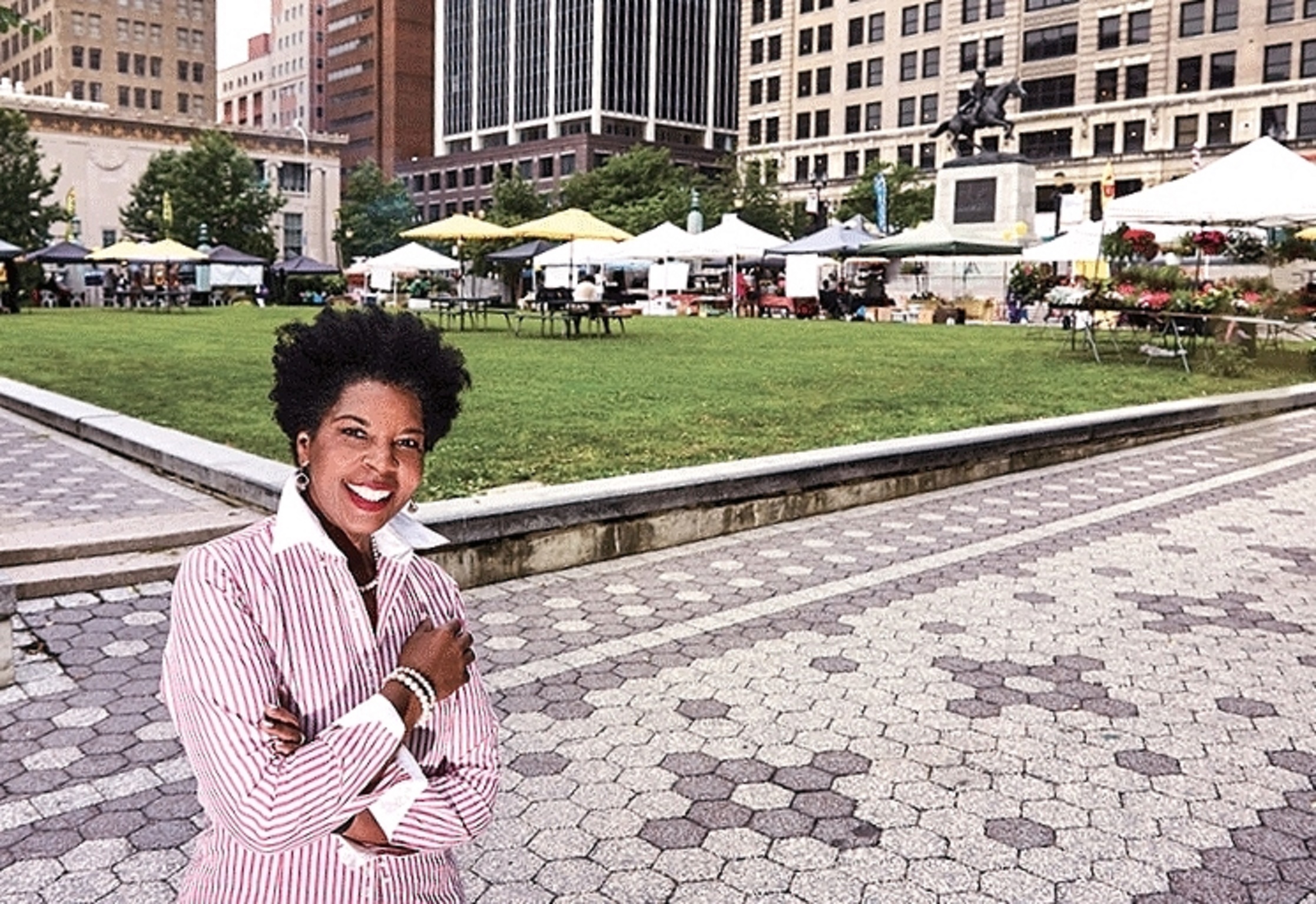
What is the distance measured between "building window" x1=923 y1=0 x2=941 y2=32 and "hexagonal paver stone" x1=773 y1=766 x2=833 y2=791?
79.0 m

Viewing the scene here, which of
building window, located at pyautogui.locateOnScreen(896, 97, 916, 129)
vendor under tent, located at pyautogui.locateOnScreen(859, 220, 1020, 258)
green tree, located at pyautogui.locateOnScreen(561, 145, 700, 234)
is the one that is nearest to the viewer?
vendor under tent, located at pyautogui.locateOnScreen(859, 220, 1020, 258)

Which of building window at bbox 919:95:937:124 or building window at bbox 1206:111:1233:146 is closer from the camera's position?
building window at bbox 1206:111:1233:146

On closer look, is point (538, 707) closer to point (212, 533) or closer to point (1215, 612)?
point (212, 533)

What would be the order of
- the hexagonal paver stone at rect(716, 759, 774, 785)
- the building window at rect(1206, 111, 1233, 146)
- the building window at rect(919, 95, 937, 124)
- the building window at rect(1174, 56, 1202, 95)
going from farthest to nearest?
the building window at rect(919, 95, 937, 124), the building window at rect(1174, 56, 1202, 95), the building window at rect(1206, 111, 1233, 146), the hexagonal paver stone at rect(716, 759, 774, 785)

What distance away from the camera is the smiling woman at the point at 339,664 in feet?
5.61

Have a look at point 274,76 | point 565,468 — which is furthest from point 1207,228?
point 274,76

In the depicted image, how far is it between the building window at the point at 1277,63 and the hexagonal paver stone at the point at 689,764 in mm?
67910

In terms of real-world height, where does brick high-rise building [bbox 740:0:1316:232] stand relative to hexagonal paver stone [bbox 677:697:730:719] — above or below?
above

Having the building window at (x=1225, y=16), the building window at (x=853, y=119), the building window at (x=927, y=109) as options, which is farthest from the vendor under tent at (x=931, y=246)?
the building window at (x=853, y=119)

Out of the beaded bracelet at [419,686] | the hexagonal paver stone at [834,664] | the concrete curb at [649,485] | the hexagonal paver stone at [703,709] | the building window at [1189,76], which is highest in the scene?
the building window at [1189,76]

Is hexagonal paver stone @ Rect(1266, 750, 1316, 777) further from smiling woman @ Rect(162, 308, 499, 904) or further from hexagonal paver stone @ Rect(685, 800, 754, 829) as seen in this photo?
smiling woman @ Rect(162, 308, 499, 904)

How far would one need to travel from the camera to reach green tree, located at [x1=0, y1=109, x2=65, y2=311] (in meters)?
57.0

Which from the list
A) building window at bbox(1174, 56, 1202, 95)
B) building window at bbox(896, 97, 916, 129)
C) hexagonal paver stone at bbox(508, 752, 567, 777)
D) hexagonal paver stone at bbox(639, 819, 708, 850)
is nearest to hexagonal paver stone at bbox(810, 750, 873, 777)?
hexagonal paver stone at bbox(639, 819, 708, 850)

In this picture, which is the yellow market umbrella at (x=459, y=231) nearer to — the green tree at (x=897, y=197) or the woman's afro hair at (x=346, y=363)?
the woman's afro hair at (x=346, y=363)
